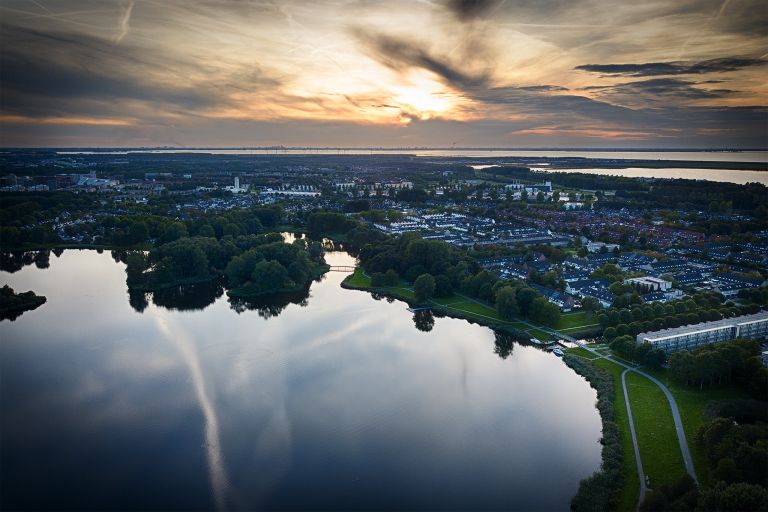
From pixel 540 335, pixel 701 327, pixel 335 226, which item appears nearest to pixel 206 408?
pixel 540 335

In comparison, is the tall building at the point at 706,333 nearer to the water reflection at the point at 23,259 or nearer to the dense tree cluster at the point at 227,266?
the dense tree cluster at the point at 227,266

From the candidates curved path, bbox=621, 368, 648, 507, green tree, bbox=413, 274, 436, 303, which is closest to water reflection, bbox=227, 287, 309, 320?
green tree, bbox=413, 274, 436, 303

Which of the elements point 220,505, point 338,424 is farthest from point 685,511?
point 220,505

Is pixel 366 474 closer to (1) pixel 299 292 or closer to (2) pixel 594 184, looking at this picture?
(1) pixel 299 292

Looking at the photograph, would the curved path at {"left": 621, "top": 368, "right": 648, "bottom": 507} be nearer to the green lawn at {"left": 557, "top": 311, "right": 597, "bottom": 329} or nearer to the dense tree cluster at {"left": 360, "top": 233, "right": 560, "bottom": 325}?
the green lawn at {"left": 557, "top": 311, "right": 597, "bottom": 329}

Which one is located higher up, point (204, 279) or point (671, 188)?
point (671, 188)

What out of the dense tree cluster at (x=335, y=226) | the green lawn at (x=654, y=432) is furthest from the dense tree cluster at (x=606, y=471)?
the dense tree cluster at (x=335, y=226)
